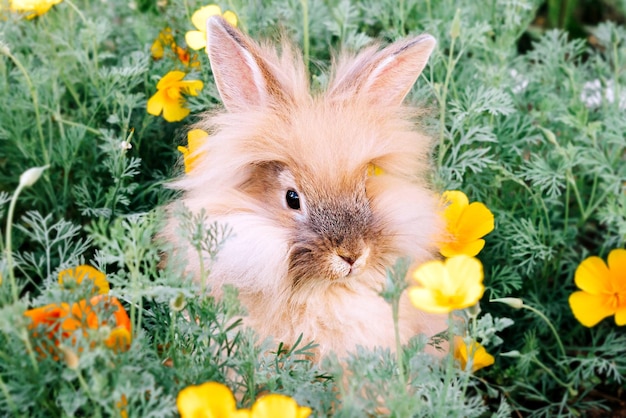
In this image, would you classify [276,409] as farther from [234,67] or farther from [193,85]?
Answer: [193,85]

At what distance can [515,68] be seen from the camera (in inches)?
137

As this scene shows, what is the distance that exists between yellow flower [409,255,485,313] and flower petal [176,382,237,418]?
0.46m

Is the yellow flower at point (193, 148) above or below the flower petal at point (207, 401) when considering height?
above

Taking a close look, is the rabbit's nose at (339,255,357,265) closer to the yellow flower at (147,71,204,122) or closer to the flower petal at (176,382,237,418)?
the flower petal at (176,382,237,418)

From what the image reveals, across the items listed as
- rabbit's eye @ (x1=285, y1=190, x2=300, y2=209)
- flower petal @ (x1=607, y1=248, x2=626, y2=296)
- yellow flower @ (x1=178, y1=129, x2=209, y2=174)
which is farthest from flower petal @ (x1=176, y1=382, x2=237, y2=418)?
flower petal @ (x1=607, y1=248, x2=626, y2=296)

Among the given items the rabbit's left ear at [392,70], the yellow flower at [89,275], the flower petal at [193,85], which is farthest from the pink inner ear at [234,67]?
the yellow flower at [89,275]

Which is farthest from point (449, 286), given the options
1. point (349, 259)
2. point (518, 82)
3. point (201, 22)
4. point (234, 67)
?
point (518, 82)

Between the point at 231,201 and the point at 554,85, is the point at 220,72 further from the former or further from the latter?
the point at 554,85

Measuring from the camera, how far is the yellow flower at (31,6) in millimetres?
2764

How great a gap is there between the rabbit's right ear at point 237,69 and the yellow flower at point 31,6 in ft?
2.43

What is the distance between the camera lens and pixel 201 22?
287cm

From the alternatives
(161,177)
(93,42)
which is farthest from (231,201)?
(93,42)

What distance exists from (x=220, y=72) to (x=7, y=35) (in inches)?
50.0

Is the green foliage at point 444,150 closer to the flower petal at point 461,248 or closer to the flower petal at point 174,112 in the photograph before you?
the flower petal at point 174,112
